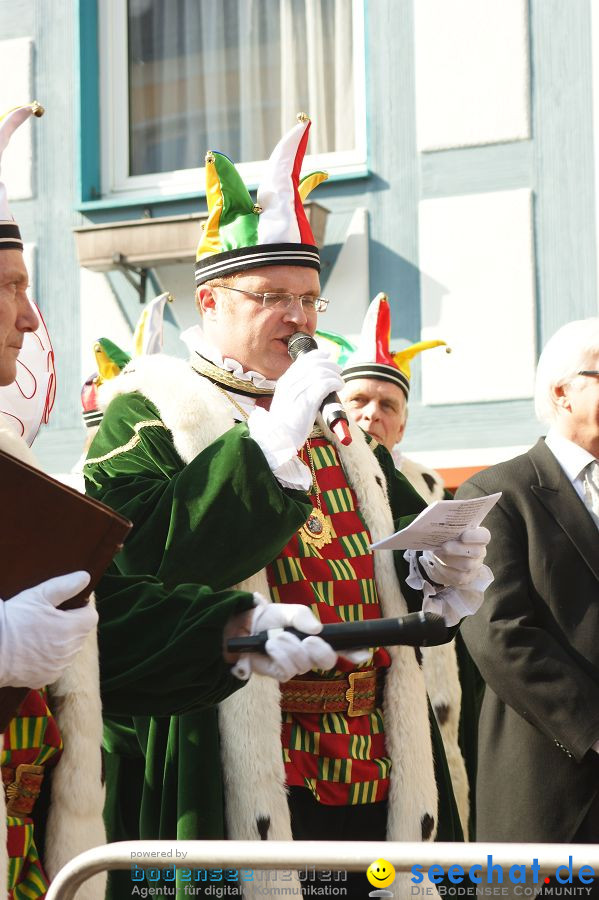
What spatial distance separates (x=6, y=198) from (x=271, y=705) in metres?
1.28

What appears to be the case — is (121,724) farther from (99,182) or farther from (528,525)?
(99,182)

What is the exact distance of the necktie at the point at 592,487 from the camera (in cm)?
440

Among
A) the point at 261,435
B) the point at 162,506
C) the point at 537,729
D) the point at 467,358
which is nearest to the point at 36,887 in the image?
the point at 162,506

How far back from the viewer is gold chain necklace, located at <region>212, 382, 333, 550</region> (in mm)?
3582

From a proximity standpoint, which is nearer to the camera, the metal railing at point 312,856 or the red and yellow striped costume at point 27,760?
the metal railing at point 312,856

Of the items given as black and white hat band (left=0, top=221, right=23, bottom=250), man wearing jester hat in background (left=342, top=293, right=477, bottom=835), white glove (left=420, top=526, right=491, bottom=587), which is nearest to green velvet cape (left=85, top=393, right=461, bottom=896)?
white glove (left=420, top=526, right=491, bottom=587)

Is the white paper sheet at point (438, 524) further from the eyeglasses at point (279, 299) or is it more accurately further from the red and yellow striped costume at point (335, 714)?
the eyeglasses at point (279, 299)

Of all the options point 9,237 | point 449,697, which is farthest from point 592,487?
point 9,237

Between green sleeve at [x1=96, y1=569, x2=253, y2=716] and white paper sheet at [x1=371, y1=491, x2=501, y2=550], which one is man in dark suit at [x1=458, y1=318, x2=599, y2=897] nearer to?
white paper sheet at [x1=371, y1=491, x2=501, y2=550]

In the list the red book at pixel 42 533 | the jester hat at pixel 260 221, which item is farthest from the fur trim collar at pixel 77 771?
the jester hat at pixel 260 221

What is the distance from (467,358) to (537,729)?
10.7ft

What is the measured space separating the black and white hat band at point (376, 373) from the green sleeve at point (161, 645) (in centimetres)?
320

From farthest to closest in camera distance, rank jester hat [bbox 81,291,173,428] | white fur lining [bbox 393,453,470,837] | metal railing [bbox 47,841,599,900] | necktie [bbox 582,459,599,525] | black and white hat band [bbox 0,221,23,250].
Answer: jester hat [bbox 81,291,173,428]
white fur lining [bbox 393,453,470,837]
necktie [bbox 582,459,599,525]
black and white hat band [bbox 0,221,23,250]
metal railing [bbox 47,841,599,900]

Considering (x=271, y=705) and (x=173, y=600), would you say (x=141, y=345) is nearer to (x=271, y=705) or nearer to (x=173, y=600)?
(x=271, y=705)
